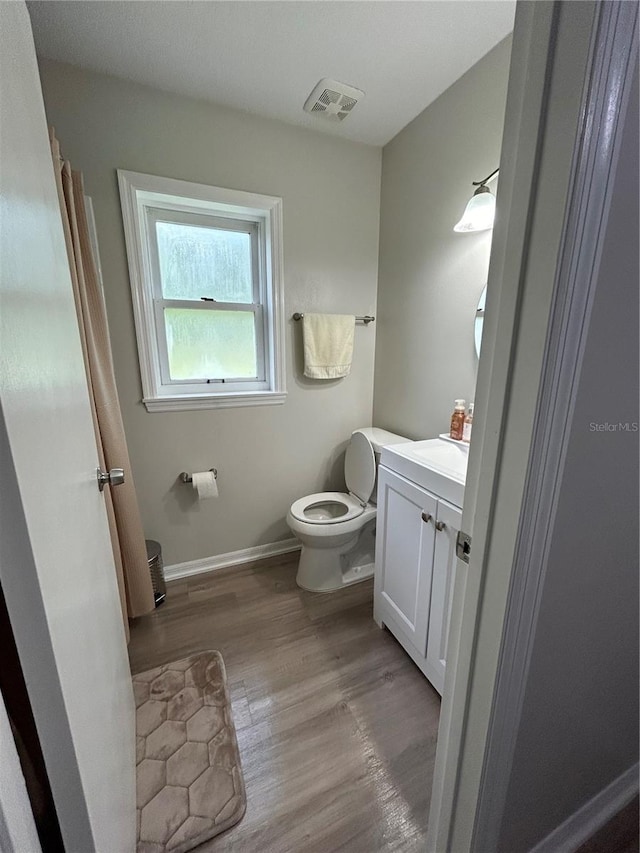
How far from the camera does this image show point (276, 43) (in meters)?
1.28

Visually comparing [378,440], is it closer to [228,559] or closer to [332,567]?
[332,567]

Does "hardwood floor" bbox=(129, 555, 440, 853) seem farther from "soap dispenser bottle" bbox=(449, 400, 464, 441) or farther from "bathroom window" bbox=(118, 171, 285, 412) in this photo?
"bathroom window" bbox=(118, 171, 285, 412)

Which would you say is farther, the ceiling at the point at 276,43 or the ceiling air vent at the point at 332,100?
the ceiling air vent at the point at 332,100

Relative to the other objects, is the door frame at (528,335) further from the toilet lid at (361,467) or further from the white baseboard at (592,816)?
the toilet lid at (361,467)

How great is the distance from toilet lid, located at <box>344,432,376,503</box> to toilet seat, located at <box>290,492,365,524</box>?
0.20 feet

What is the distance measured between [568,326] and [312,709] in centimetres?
147

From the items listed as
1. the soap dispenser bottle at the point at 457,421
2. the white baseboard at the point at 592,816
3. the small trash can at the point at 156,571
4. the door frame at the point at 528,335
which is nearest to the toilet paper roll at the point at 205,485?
the small trash can at the point at 156,571

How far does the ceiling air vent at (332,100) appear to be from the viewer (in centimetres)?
148

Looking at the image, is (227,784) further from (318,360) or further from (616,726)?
(318,360)

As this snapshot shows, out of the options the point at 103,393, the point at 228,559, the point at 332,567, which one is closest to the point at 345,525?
the point at 332,567

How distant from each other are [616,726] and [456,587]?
70 centimetres

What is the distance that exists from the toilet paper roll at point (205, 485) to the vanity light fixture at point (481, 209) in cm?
171

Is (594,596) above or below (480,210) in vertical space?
below

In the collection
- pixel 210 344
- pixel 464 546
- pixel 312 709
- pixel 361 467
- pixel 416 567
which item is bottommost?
pixel 312 709
